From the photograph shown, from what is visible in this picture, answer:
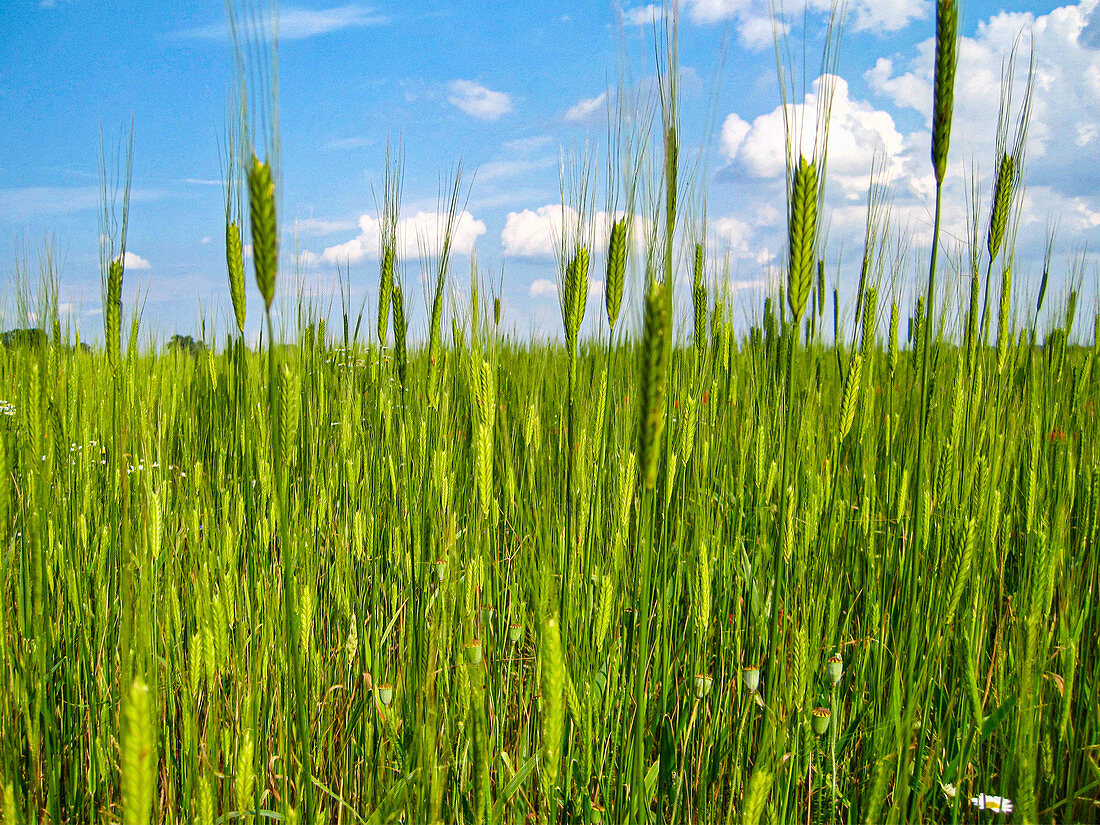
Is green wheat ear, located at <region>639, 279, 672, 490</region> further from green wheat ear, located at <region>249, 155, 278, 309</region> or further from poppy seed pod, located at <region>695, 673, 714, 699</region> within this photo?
poppy seed pod, located at <region>695, 673, 714, 699</region>

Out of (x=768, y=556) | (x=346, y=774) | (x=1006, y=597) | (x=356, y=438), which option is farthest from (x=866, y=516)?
(x=356, y=438)

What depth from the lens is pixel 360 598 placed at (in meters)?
1.51

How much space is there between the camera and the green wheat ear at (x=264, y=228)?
2.30 ft

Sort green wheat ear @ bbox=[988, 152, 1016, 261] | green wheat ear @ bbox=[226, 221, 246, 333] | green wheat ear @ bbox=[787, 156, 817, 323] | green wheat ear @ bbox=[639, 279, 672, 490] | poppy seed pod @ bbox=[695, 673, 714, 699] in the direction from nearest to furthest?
green wheat ear @ bbox=[639, 279, 672, 490] < green wheat ear @ bbox=[787, 156, 817, 323] < green wheat ear @ bbox=[226, 221, 246, 333] < poppy seed pod @ bbox=[695, 673, 714, 699] < green wheat ear @ bbox=[988, 152, 1016, 261]

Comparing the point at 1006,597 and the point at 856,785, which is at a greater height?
the point at 1006,597

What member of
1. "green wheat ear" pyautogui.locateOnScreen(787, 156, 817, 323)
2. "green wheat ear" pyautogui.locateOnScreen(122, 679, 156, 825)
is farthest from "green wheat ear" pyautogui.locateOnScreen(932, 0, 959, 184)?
"green wheat ear" pyautogui.locateOnScreen(122, 679, 156, 825)

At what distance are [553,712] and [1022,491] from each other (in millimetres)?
1910

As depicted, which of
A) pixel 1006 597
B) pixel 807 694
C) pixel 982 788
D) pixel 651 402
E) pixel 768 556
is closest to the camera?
pixel 651 402

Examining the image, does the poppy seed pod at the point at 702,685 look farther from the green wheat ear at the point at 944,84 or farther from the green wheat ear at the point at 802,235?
the green wheat ear at the point at 944,84

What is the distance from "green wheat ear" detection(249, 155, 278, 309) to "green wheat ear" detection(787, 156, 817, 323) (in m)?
0.60

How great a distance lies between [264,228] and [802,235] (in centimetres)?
65

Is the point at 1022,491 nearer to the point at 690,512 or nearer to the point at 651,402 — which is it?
the point at 690,512

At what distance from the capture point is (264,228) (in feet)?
2.32

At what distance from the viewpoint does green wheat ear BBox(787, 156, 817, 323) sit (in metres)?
0.82
